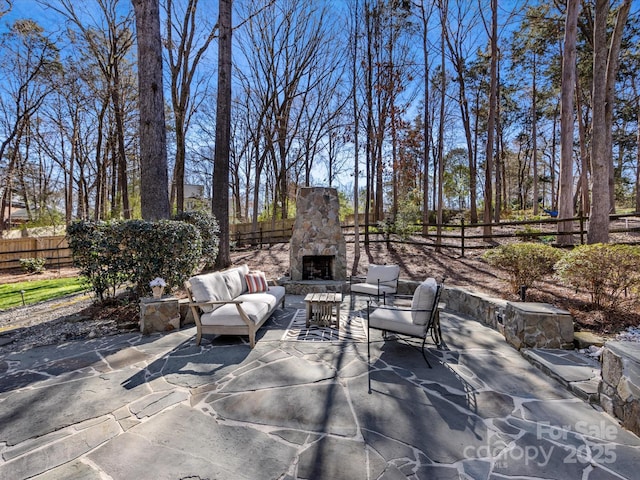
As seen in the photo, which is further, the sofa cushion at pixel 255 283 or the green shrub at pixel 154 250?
the sofa cushion at pixel 255 283

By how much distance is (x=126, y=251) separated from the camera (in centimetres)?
454

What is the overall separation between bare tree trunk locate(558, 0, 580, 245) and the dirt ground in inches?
81.5

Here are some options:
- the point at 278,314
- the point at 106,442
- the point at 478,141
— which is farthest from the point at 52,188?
the point at 478,141

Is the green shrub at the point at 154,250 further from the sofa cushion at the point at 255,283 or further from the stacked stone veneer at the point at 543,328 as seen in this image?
the stacked stone veneer at the point at 543,328

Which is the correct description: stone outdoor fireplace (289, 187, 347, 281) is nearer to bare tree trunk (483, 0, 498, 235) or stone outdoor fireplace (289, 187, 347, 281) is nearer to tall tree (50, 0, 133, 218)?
bare tree trunk (483, 0, 498, 235)

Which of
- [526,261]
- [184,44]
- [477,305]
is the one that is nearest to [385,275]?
[477,305]

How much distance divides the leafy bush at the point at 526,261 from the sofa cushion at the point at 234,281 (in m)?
4.21

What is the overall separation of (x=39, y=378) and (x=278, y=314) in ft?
9.84

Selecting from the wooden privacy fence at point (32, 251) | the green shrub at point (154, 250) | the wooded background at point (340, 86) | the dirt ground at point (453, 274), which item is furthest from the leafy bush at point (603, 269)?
the wooden privacy fence at point (32, 251)

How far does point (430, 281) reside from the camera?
359 centimetres

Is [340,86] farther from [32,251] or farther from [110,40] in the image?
[32,251]

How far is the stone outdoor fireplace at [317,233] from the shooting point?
273 inches

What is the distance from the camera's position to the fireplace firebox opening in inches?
284

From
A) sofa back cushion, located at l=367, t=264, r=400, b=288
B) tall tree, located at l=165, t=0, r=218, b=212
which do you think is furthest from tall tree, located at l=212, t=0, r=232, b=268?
sofa back cushion, located at l=367, t=264, r=400, b=288
